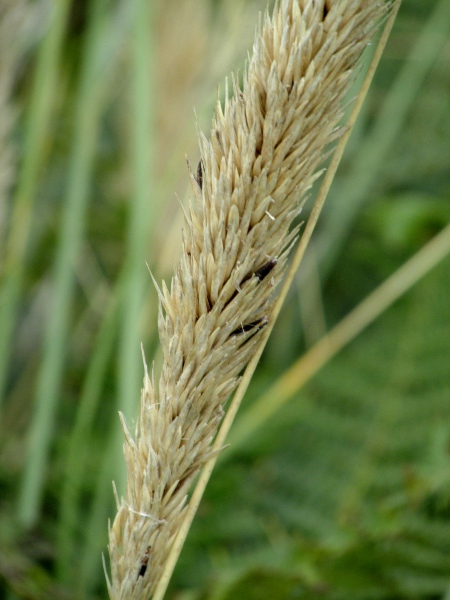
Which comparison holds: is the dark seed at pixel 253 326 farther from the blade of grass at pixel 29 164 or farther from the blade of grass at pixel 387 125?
the blade of grass at pixel 387 125

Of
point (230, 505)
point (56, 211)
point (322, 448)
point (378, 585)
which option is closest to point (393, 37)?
point (56, 211)

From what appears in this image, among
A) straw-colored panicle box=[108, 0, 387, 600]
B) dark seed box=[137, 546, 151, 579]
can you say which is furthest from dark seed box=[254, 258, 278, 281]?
dark seed box=[137, 546, 151, 579]

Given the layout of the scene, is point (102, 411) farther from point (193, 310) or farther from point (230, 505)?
point (193, 310)

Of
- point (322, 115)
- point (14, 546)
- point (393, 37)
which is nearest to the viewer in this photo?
point (322, 115)

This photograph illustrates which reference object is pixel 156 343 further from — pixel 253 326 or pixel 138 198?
pixel 253 326

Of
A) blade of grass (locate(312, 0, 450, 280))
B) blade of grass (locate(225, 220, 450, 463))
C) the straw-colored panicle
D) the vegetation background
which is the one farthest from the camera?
blade of grass (locate(312, 0, 450, 280))

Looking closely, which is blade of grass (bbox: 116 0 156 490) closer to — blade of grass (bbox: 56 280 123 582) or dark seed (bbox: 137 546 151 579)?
blade of grass (bbox: 56 280 123 582)

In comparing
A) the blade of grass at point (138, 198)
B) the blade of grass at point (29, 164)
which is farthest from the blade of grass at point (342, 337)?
the blade of grass at point (29, 164)
